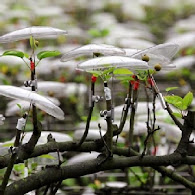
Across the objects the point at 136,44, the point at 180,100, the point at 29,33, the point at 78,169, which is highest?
the point at 136,44

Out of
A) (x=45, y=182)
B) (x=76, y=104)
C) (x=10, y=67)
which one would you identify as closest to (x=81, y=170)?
(x=45, y=182)

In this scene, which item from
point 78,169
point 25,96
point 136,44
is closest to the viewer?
point 25,96

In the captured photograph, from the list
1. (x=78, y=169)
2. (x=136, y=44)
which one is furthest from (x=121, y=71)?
(x=136, y=44)

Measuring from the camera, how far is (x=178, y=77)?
334cm

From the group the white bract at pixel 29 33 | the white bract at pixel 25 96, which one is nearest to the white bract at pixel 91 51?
the white bract at pixel 29 33

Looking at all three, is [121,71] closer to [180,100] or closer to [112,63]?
[112,63]

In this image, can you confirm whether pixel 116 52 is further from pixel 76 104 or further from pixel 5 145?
pixel 76 104

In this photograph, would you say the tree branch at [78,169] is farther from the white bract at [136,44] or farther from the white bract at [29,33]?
the white bract at [136,44]

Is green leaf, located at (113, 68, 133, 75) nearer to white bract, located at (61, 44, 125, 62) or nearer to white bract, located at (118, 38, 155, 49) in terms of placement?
white bract, located at (61, 44, 125, 62)

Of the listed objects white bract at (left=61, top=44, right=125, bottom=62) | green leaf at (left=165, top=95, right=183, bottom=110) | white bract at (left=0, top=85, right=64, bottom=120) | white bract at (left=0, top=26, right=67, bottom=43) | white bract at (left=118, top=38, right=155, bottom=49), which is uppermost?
white bract at (left=118, top=38, right=155, bottom=49)

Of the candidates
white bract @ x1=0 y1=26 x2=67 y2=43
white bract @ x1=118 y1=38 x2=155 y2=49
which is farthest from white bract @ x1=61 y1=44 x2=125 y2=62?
white bract @ x1=118 y1=38 x2=155 y2=49

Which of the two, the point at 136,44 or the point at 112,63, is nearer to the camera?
the point at 112,63

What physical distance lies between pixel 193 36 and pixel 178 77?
231 millimetres

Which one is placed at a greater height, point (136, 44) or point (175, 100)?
point (136, 44)
